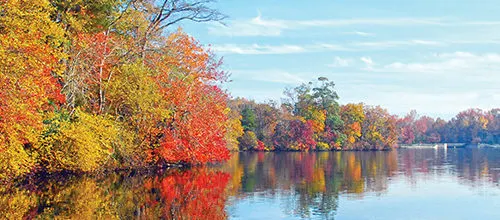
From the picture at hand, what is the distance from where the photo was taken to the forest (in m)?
18.5

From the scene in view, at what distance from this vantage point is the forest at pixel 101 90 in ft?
60.6

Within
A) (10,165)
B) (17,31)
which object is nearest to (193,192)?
(10,165)

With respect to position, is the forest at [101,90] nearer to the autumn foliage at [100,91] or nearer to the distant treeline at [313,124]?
the autumn foliage at [100,91]

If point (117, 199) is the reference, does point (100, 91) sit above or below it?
above

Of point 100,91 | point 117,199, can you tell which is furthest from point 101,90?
point 117,199

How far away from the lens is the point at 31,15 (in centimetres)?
1856


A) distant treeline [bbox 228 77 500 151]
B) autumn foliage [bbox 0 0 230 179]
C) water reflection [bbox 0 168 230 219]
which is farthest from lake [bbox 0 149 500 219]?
distant treeline [bbox 228 77 500 151]

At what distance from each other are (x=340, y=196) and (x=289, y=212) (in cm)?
432

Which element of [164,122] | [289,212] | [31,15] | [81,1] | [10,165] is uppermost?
[81,1]

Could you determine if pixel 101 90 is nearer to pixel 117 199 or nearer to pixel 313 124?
pixel 117 199

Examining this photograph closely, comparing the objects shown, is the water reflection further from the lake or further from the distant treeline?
the distant treeline

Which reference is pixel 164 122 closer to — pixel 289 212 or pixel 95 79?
pixel 95 79

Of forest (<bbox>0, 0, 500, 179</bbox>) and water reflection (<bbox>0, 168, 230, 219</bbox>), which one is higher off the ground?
forest (<bbox>0, 0, 500, 179</bbox>)

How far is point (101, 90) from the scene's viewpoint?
27203mm
